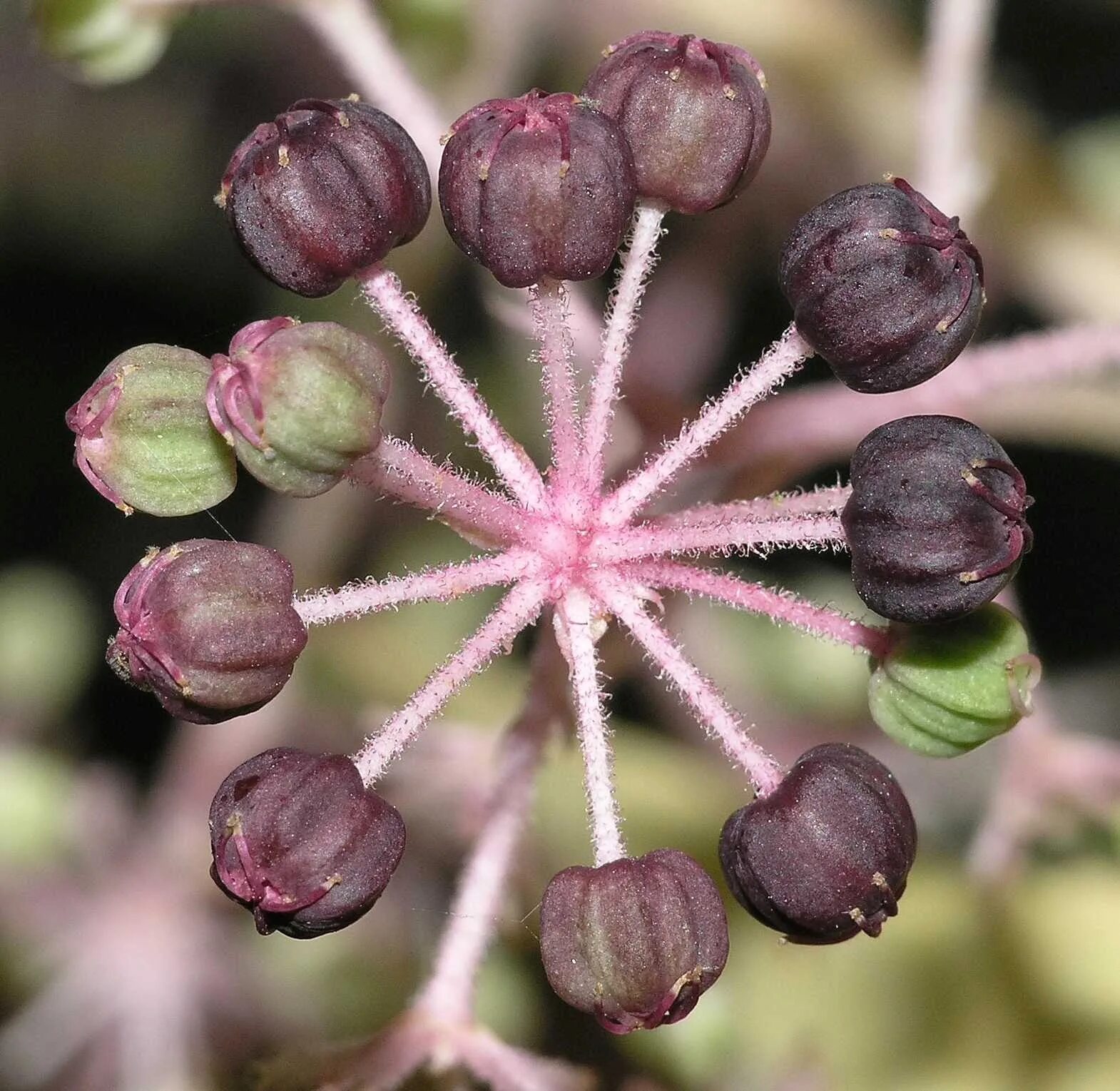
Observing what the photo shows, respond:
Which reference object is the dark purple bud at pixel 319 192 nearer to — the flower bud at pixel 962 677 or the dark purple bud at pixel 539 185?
the dark purple bud at pixel 539 185

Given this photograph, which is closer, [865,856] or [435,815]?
[865,856]

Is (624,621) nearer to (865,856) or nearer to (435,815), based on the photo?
(865,856)

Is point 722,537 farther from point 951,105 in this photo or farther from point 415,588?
point 951,105

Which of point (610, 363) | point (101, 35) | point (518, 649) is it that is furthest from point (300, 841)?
point (518, 649)

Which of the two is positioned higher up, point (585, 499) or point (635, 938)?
point (585, 499)

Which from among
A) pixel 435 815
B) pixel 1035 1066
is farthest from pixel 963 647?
pixel 1035 1066

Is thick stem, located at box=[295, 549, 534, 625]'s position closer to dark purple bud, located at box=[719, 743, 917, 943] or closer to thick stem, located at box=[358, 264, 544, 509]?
thick stem, located at box=[358, 264, 544, 509]
